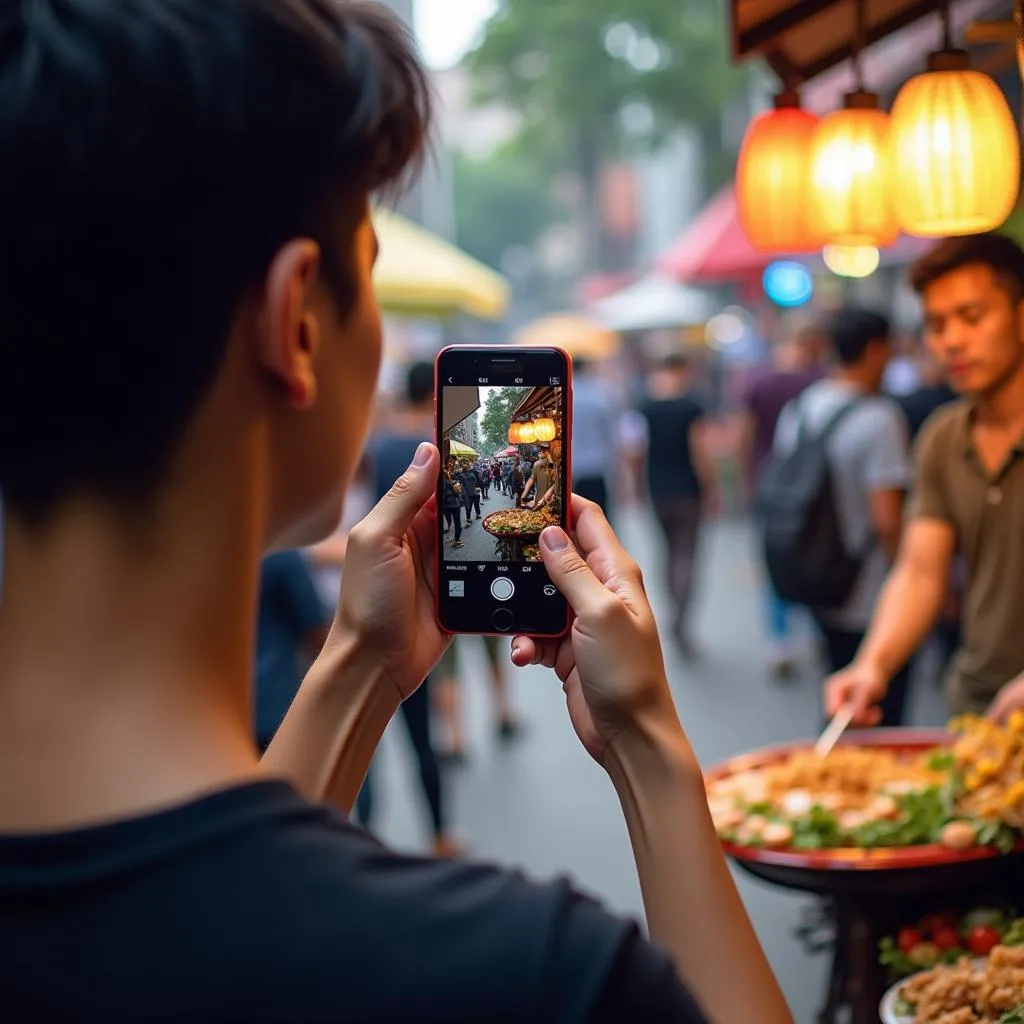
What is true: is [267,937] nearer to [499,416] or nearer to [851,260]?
[499,416]

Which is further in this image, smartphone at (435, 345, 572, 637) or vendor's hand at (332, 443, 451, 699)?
smartphone at (435, 345, 572, 637)

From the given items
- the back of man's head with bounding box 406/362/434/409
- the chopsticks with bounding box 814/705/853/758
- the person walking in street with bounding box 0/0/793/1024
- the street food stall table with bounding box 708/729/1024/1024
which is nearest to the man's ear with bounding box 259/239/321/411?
the person walking in street with bounding box 0/0/793/1024

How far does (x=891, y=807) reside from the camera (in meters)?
3.04

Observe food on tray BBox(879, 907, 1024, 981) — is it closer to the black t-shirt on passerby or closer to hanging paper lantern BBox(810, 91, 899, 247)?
hanging paper lantern BBox(810, 91, 899, 247)

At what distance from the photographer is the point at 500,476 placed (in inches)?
61.7

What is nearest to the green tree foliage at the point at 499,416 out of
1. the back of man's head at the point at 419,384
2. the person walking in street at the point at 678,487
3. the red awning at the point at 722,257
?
the back of man's head at the point at 419,384

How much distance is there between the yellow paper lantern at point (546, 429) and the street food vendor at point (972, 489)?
209 cm

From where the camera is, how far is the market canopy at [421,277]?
8.19 meters

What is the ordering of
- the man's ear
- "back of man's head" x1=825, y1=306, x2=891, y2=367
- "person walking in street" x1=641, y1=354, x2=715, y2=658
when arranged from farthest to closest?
"person walking in street" x1=641, y1=354, x2=715, y2=658 < "back of man's head" x1=825, y1=306, x2=891, y2=367 < the man's ear

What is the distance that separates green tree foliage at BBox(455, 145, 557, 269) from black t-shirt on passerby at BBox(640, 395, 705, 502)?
46500 mm

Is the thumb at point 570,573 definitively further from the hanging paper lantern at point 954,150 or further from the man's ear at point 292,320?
the hanging paper lantern at point 954,150

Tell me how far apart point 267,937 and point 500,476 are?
32.2 inches

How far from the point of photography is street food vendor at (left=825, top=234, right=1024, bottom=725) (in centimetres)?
337

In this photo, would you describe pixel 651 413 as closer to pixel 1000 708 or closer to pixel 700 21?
pixel 1000 708
